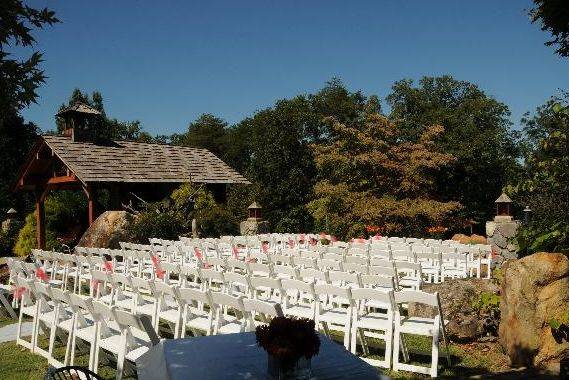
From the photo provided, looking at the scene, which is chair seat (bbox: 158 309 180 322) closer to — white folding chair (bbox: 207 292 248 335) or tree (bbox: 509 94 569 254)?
white folding chair (bbox: 207 292 248 335)

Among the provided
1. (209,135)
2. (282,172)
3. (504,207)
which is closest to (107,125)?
(209,135)

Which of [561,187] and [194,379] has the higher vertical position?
[561,187]

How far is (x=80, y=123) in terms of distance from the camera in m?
23.4

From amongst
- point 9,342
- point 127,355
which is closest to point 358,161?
point 9,342

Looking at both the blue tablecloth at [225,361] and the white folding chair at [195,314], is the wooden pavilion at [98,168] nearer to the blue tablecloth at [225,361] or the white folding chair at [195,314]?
the white folding chair at [195,314]

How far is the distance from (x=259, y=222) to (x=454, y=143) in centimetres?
1323

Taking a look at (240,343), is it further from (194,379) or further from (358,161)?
(358,161)

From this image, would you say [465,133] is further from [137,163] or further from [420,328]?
[420,328]

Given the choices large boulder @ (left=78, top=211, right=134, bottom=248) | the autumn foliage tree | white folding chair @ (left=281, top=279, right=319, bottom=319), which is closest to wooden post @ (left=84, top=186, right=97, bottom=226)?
large boulder @ (left=78, top=211, right=134, bottom=248)

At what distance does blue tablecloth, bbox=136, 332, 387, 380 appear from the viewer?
3438 millimetres

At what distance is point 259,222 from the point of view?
2077 centimetres

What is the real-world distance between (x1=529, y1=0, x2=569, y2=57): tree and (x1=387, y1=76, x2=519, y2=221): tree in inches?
612

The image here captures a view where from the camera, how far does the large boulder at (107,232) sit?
54.7ft

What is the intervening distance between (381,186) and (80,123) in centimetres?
1266
